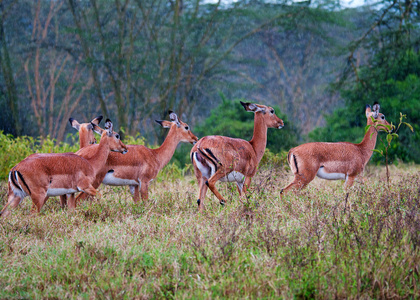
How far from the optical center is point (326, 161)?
6.72 m

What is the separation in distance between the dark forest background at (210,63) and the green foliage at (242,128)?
0.03 metres

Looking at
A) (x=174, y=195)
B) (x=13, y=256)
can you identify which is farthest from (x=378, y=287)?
(x=174, y=195)

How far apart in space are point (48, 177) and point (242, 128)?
8.61 m

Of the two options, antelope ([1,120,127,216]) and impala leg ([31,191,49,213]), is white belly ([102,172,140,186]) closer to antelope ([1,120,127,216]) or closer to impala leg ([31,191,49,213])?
antelope ([1,120,127,216])

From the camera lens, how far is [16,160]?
30.0 ft

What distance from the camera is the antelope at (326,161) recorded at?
6.54 meters

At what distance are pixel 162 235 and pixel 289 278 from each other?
149cm

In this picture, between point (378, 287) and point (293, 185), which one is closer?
point (378, 287)

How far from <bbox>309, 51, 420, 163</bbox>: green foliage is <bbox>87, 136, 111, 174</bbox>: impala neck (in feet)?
25.5

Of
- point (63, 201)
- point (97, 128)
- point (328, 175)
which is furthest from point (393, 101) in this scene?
point (63, 201)

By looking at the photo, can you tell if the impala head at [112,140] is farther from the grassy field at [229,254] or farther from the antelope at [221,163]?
the grassy field at [229,254]

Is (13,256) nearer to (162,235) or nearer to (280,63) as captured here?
(162,235)

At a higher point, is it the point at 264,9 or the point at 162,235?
the point at 264,9

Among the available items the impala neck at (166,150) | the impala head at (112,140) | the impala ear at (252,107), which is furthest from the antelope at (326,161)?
the impala head at (112,140)
